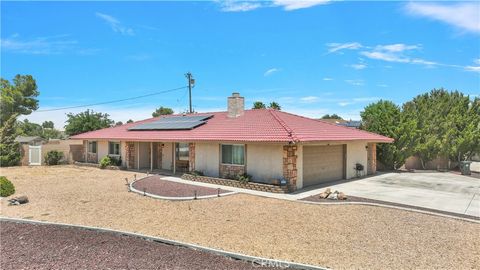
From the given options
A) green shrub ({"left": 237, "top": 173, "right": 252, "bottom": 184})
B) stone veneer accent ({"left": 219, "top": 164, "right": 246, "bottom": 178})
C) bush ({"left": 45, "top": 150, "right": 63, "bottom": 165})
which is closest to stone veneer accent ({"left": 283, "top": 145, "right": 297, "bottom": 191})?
green shrub ({"left": 237, "top": 173, "right": 252, "bottom": 184})

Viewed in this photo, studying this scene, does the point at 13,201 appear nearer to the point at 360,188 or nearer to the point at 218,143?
the point at 218,143

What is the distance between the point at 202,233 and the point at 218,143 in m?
9.89

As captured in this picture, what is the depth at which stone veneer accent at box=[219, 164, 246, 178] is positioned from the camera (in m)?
17.4

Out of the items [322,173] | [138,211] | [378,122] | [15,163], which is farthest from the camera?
[15,163]

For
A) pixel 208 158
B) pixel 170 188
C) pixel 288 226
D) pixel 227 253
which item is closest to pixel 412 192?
pixel 288 226

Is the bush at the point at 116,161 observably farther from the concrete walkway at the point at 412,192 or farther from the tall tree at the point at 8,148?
the tall tree at the point at 8,148

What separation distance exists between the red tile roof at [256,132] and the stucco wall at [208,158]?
60 cm

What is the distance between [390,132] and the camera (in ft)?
80.7

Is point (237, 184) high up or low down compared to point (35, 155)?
→ down

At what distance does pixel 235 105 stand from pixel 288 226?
1434cm

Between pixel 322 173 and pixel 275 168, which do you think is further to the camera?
pixel 322 173

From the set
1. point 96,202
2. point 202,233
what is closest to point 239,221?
point 202,233

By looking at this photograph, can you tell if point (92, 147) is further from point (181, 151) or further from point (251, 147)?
point (251, 147)

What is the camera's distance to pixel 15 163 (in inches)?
1136
